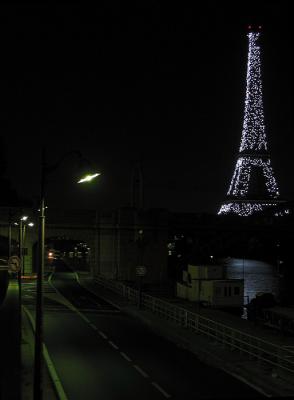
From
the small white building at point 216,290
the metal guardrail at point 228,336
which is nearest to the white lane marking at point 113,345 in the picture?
the metal guardrail at point 228,336

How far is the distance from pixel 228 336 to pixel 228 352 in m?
0.58

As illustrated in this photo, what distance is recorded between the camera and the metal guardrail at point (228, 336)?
21.4 meters

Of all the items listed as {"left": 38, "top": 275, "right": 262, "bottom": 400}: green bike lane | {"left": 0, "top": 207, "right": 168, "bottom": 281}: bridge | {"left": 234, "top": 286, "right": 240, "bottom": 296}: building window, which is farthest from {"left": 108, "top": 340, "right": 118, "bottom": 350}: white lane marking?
{"left": 0, "top": 207, "right": 168, "bottom": 281}: bridge

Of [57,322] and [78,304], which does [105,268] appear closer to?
[78,304]

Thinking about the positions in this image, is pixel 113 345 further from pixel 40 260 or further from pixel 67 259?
pixel 67 259

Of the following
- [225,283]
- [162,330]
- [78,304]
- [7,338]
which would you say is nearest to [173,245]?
[225,283]

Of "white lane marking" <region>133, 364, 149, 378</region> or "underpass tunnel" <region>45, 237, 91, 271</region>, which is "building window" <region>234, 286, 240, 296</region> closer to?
"underpass tunnel" <region>45, 237, 91, 271</region>

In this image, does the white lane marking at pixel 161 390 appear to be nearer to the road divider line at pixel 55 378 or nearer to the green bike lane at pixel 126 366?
the green bike lane at pixel 126 366

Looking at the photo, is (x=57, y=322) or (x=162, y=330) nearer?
(x=162, y=330)

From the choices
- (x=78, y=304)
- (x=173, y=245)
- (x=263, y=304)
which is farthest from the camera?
(x=173, y=245)

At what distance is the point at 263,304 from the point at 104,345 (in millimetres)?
21758

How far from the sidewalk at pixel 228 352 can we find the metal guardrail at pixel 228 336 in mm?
299

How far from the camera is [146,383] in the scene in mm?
20281

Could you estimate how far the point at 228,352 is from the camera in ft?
80.9
